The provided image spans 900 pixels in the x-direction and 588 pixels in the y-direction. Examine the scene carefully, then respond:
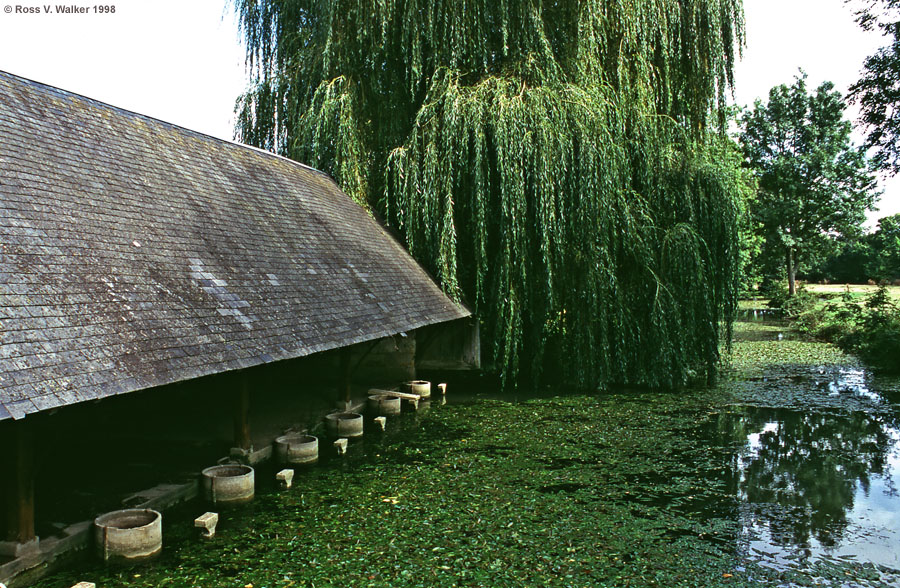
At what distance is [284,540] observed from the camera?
198 inches

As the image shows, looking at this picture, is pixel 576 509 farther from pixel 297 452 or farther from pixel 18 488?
pixel 18 488

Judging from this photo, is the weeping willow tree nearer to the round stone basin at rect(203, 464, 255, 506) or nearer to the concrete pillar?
the round stone basin at rect(203, 464, 255, 506)

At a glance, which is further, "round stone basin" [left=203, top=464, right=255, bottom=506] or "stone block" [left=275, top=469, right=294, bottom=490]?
"stone block" [left=275, top=469, right=294, bottom=490]

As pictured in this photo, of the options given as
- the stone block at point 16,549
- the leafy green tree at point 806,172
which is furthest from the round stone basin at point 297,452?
the leafy green tree at point 806,172

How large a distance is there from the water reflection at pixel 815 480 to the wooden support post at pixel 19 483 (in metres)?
5.19

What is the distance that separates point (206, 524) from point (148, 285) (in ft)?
6.68

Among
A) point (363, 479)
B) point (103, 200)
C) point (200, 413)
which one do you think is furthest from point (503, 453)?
point (103, 200)

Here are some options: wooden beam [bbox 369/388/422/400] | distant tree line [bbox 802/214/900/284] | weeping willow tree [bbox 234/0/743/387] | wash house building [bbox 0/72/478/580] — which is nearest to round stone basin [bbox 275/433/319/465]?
wash house building [bbox 0/72/478/580]

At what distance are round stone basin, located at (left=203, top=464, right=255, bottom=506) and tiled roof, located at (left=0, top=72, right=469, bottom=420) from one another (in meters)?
1.13

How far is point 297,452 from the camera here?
279 inches

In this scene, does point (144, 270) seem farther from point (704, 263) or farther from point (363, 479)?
point (704, 263)

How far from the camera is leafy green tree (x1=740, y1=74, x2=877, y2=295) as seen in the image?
29641 mm

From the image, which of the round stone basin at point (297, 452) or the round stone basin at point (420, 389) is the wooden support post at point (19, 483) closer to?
the round stone basin at point (297, 452)

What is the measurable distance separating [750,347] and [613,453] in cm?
1201
